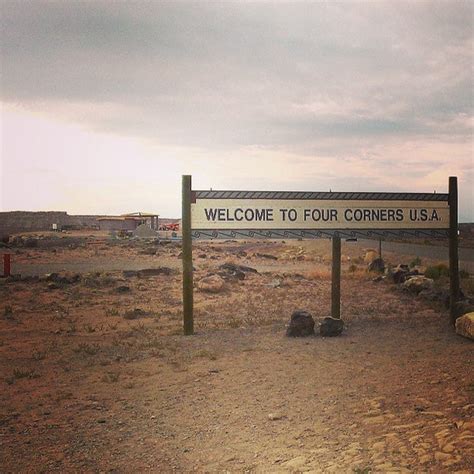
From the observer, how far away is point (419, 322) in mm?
11539

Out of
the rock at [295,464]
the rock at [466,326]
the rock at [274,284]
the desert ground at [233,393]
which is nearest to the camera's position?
the rock at [295,464]

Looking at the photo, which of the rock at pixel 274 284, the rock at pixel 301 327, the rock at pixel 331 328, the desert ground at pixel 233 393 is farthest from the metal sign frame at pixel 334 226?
the rock at pixel 274 284

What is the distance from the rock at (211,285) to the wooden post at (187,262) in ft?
24.7

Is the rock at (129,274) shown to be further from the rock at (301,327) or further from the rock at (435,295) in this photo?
the rock at (301,327)

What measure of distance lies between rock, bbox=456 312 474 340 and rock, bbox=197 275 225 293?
1022 cm

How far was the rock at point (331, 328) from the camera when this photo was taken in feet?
33.2

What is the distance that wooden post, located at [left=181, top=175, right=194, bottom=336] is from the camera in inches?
420

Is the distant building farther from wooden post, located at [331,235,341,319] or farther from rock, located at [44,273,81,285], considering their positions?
wooden post, located at [331,235,341,319]

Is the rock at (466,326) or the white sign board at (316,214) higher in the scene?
the white sign board at (316,214)

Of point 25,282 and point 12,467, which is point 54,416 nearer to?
point 12,467

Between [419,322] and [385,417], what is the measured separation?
6791mm

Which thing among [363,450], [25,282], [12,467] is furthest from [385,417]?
[25,282]

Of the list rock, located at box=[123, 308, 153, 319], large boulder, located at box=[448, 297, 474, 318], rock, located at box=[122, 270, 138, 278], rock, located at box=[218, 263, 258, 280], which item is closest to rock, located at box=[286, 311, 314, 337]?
large boulder, located at box=[448, 297, 474, 318]

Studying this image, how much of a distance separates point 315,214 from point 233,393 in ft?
20.1
